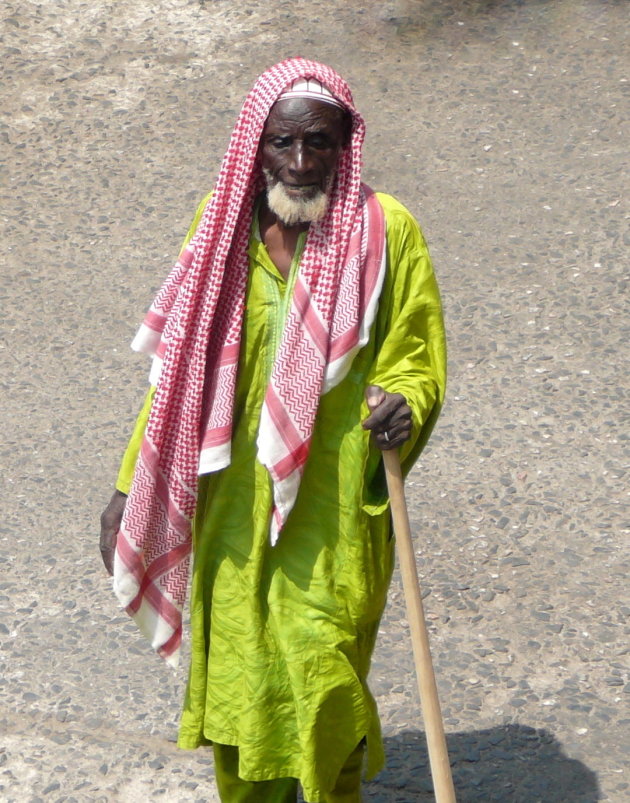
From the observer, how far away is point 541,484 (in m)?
5.23

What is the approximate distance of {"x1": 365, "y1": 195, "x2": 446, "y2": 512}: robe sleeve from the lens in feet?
10.2

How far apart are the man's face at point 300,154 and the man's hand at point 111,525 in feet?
2.92

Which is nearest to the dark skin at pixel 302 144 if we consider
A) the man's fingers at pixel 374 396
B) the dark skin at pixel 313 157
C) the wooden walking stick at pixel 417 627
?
the dark skin at pixel 313 157

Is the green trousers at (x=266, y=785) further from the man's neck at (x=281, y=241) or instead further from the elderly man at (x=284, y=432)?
the man's neck at (x=281, y=241)

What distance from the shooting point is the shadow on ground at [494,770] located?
12.8 ft

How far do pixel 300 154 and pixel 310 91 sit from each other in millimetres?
148

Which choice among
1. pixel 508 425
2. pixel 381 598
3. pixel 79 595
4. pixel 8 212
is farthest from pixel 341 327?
pixel 8 212

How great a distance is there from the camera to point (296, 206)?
3.01 meters

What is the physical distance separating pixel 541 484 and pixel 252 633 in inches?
87.9

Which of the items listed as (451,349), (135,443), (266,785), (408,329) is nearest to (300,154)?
(408,329)

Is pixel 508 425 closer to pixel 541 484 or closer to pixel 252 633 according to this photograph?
pixel 541 484

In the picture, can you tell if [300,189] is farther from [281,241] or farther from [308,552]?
[308,552]

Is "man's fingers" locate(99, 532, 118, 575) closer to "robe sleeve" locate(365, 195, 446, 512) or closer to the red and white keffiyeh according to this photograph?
the red and white keffiyeh

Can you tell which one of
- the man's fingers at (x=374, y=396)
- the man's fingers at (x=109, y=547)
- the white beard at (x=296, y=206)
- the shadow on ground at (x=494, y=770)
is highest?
the white beard at (x=296, y=206)
